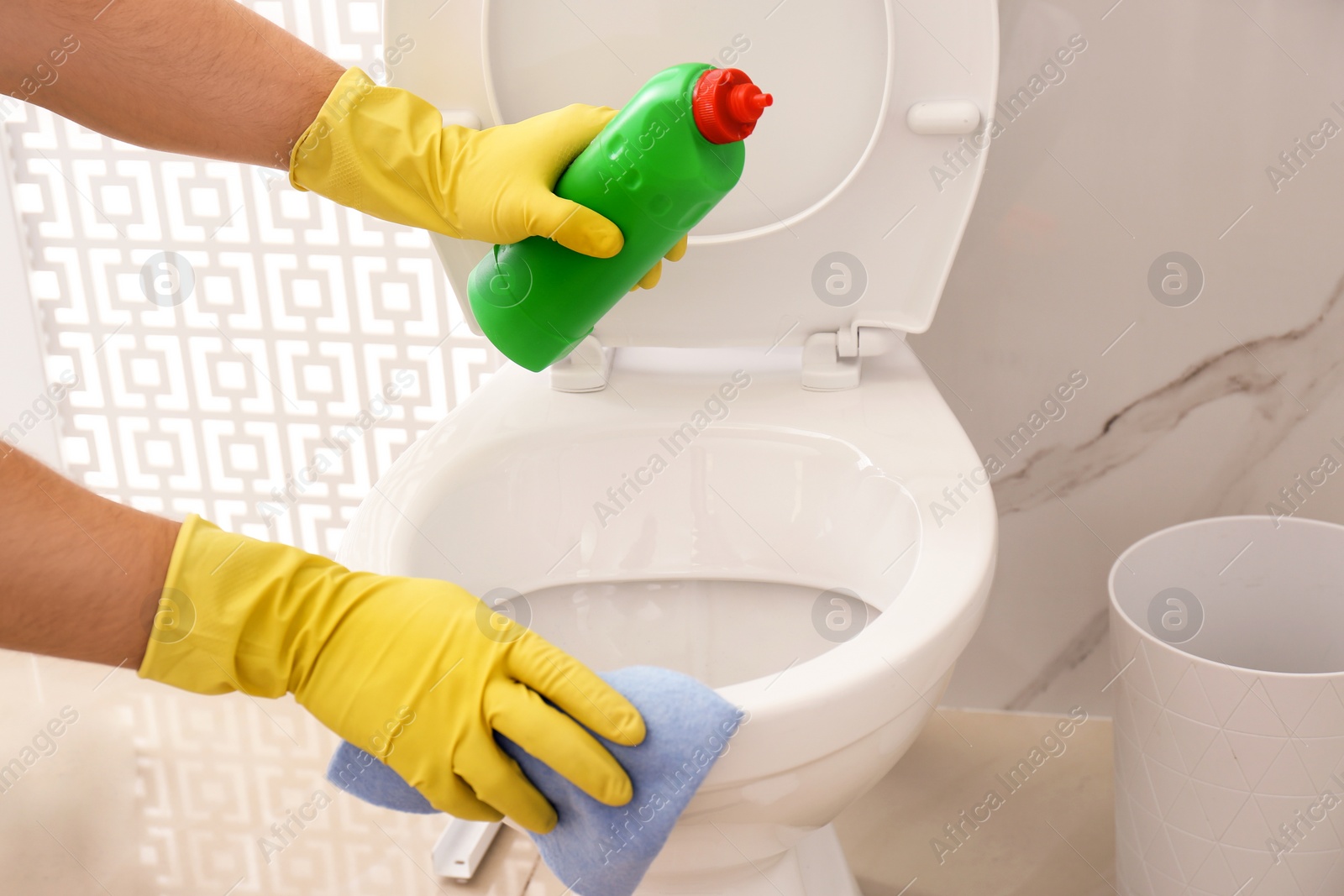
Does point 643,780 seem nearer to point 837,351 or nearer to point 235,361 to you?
point 837,351

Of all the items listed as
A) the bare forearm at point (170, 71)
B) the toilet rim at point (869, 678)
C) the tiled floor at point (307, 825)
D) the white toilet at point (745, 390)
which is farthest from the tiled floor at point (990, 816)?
the bare forearm at point (170, 71)

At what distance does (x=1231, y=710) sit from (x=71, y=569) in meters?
0.71

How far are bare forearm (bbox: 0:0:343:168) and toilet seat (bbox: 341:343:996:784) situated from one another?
242mm

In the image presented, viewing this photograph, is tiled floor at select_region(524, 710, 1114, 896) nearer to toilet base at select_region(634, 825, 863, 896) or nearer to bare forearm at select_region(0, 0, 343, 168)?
toilet base at select_region(634, 825, 863, 896)

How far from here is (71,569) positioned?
1.58ft

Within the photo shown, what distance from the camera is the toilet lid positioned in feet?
2.50

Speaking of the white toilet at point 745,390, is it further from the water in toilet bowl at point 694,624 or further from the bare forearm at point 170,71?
the bare forearm at point 170,71

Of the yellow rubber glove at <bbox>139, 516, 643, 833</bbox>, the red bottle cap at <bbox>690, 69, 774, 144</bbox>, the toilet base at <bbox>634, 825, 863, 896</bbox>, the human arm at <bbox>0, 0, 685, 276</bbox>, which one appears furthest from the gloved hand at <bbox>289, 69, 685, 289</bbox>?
the toilet base at <bbox>634, 825, 863, 896</bbox>

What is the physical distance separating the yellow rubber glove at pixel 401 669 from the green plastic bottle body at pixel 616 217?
194 mm

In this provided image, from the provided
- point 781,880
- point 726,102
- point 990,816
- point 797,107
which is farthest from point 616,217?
point 990,816

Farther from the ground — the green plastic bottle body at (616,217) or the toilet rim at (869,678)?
the green plastic bottle body at (616,217)

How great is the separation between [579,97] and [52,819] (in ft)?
2.79

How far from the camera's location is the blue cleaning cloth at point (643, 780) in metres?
0.49

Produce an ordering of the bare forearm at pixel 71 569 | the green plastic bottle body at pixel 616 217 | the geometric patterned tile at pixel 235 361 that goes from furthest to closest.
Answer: the geometric patterned tile at pixel 235 361, the green plastic bottle body at pixel 616 217, the bare forearm at pixel 71 569
